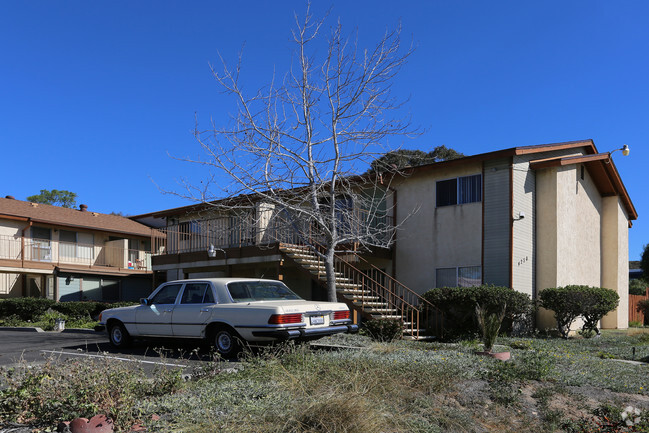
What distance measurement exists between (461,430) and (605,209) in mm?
20285

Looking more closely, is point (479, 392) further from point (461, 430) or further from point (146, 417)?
point (146, 417)

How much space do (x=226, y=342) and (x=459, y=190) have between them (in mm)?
9674

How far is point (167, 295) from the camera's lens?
1197 centimetres

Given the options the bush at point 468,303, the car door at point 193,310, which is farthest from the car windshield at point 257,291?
the bush at point 468,303

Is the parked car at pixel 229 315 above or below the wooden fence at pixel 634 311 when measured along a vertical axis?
above

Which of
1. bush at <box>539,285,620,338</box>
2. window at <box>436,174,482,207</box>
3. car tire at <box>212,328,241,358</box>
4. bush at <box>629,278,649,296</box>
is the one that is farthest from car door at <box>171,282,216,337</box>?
bush at <box>629,278,649,296</box>

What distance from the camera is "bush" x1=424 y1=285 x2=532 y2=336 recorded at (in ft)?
48.8

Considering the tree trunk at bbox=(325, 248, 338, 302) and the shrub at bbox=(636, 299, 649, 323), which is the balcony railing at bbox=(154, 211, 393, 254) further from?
the shrub at bbox=(636, 299, 649, 323)

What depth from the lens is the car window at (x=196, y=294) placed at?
1134 cm

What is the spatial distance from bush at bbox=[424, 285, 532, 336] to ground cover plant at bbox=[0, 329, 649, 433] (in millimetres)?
5664

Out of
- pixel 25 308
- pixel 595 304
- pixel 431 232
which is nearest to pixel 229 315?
pixel 431 232

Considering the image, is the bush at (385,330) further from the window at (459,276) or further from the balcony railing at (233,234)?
the window at (459,276)

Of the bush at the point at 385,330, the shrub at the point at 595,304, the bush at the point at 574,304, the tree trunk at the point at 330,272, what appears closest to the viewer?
the bush at the point at 385,330

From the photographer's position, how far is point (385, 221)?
19484mm
